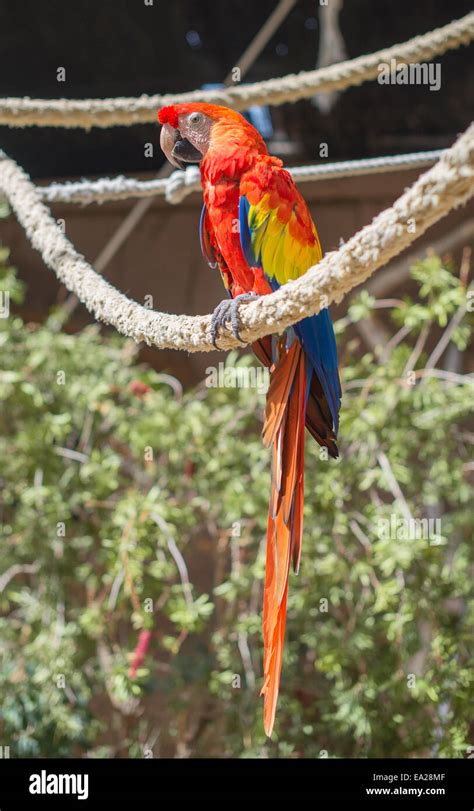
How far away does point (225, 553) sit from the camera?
1.65 meters

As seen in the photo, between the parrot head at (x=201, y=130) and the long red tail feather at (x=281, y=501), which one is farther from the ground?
the parrot head at (x=201, y=130)

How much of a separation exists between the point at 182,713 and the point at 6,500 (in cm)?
53

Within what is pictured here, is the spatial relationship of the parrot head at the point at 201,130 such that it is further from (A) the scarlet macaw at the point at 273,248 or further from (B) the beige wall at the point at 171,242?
(B) the beige wall at the point at 171,242

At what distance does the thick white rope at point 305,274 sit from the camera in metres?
0.44

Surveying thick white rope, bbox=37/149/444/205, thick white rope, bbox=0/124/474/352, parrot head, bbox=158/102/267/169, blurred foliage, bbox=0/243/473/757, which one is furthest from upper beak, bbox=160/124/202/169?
blurred foliage, bbox=0/243/473/757

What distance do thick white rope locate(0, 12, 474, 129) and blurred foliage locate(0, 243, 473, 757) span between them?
42cm

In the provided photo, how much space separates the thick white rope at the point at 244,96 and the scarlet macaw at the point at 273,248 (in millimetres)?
362

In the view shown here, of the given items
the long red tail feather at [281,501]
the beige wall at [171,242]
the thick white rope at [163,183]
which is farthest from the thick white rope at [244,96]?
the beige wall at [171,242]

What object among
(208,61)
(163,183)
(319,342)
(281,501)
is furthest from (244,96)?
(208,61)

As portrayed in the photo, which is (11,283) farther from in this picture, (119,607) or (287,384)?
(287,384)

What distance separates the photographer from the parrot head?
0.75 m

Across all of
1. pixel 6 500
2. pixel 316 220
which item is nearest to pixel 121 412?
pixel 6 500

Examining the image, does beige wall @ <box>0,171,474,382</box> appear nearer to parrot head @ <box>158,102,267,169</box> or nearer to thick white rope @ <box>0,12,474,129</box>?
thick white rope @ <box>0,12,474,129</box>

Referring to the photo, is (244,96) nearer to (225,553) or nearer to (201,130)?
(201,130)
